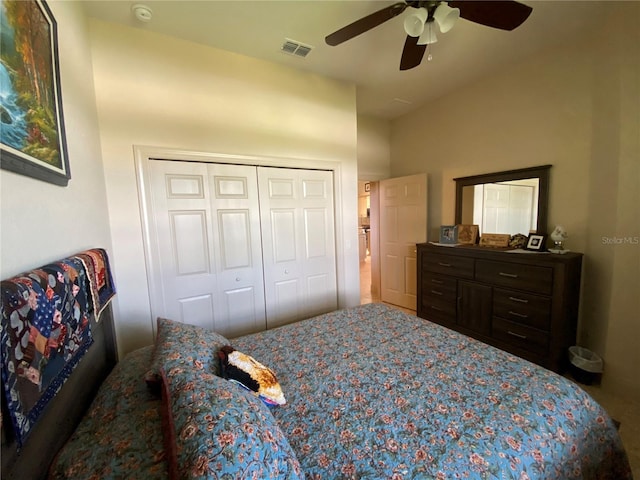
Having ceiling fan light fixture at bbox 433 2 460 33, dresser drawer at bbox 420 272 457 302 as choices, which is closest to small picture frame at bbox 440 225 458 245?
dresser drawer at bbox 420 272 457 302

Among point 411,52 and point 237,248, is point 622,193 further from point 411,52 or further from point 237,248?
point 237,248

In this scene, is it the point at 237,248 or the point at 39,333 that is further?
the point at 237,248

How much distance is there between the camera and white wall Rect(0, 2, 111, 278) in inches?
31.4

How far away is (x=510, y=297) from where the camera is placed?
244 centimetres

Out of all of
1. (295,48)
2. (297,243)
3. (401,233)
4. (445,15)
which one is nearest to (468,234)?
(401,233)

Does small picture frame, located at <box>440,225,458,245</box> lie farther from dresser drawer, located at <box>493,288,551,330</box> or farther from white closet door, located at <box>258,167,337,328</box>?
white closet door, located at <box>258,167,337,328</box>

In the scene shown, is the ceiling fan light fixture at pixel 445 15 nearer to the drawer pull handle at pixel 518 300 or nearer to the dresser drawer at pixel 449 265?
the dresser drawer at pixel 449 265

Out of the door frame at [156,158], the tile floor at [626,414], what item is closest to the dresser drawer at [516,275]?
the tile floor at [626,414]

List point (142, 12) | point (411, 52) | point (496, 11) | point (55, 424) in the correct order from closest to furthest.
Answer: point (55, 424)
point (496, 11)
point (142, 12)
point (411, 52)

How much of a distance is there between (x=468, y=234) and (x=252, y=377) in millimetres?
2934

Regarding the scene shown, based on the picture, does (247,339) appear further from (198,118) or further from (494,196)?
(494,196)

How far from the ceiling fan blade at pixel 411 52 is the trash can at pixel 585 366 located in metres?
2.76

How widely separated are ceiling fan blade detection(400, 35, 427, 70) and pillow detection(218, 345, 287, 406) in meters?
2.23

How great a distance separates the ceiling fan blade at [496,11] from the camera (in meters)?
1.40
